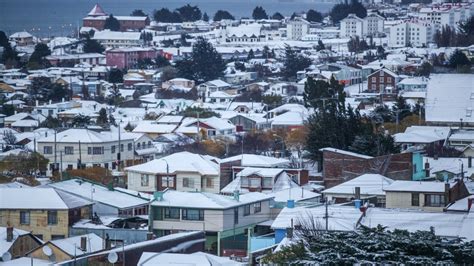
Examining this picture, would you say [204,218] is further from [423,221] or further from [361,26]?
[361,26]

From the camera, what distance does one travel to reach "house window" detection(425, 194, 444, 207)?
12023mm

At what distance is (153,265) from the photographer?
8.60 metres

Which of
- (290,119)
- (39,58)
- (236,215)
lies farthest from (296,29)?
(236,215)

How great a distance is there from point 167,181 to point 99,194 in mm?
2355

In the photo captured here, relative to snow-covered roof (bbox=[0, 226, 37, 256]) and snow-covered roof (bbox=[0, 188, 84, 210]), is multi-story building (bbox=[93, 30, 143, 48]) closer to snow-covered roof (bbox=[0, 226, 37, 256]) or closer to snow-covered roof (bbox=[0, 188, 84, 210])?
snow-covered roof (bbox=[0, 188, 84, 210])

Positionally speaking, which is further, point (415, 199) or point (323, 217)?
point (415, 199)

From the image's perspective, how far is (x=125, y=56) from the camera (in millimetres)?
42125

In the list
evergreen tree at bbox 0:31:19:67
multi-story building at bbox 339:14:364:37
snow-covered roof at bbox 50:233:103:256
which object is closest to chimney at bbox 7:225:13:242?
snow-covered roof at bbox 50:233:103:256

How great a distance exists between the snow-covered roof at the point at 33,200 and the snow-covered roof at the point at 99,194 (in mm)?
533

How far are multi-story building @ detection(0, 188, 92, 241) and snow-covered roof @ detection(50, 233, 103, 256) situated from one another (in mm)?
878

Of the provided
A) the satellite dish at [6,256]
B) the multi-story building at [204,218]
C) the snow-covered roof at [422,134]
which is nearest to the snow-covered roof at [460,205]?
the multi-story building at [204,218]

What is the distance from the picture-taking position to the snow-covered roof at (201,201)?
39.8ft

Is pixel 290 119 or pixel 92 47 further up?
pixel 92 47

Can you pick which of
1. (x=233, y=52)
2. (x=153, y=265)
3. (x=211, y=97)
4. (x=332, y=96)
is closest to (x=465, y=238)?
(x=153, y=265)
